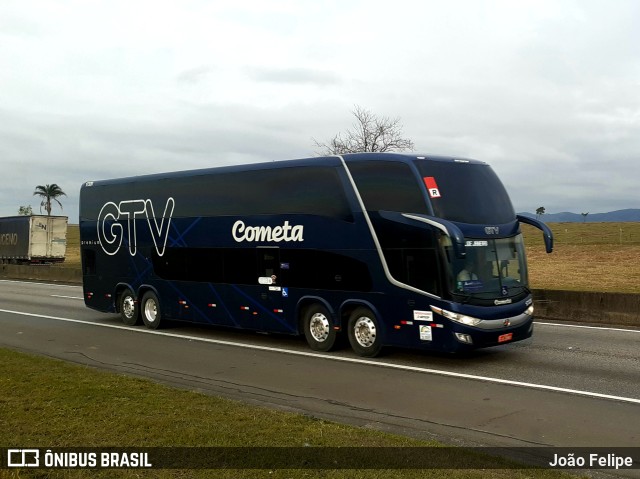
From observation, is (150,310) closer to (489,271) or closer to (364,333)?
(364,333)

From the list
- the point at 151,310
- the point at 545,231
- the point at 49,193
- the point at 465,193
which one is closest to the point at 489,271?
the point at 465,193

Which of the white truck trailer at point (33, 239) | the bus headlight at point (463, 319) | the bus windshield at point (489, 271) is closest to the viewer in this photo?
the bus headlight at point (463, 319)

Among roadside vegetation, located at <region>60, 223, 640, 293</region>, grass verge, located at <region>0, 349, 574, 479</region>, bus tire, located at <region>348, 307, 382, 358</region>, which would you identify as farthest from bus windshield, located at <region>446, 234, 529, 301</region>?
roadside vegetation, located at <region>60, 223, 640, 293</region>

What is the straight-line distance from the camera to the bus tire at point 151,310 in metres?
17.2

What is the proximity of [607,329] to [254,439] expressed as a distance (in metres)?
12.0

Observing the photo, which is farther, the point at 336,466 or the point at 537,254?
the point at 537,254

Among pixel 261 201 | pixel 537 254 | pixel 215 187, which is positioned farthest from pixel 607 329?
pixel 537 254

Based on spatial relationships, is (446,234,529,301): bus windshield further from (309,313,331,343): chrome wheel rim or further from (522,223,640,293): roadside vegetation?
(522,223,640,293): roadside vegetation

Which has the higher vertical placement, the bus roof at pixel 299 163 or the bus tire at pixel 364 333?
the bus roof at pixel 299 163

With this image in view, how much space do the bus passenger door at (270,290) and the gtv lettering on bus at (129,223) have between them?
11.2 ft

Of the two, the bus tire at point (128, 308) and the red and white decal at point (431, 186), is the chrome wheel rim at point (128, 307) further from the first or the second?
the red and white decal at point (431, 186)

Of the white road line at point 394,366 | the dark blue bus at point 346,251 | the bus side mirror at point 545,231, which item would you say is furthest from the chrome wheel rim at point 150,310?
the bus side mirror at point 545,231

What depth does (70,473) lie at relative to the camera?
18.6 ft

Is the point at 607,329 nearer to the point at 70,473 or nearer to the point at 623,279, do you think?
the point at 623,279
